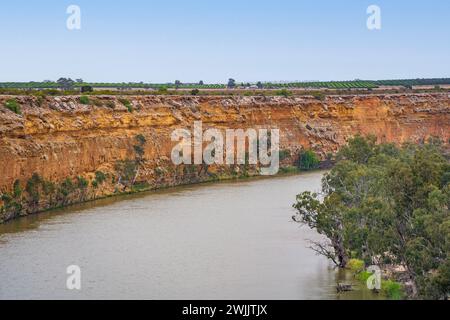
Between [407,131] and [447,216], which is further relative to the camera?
[407,131]

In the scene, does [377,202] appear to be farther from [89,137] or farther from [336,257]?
[89,137]

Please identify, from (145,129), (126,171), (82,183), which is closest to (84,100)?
(126,171)

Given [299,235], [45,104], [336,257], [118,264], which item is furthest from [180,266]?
[45,104]

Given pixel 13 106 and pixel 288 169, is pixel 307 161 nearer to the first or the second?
pixel 288 169

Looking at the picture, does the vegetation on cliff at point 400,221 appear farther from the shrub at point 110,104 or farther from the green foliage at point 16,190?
the shrub at point 110,104

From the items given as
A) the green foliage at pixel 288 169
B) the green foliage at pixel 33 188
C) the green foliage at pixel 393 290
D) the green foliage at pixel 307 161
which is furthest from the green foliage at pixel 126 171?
the green foliage at pixel 393 290
